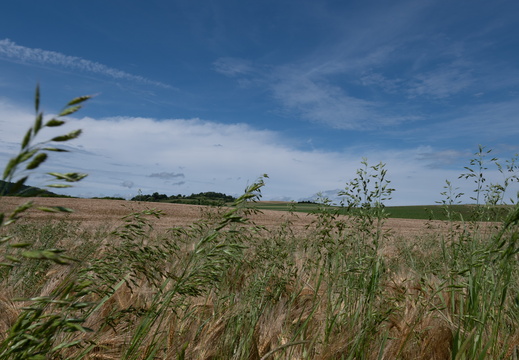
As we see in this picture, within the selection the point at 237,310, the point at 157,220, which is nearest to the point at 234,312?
the point at 237,310

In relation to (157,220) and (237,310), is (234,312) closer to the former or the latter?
(237,310)

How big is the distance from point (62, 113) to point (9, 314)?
6.88 ft

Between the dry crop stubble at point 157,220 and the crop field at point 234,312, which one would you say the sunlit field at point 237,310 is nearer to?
the crop field at point 234,312

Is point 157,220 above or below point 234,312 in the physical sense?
below

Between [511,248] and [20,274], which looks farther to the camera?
[20,274]

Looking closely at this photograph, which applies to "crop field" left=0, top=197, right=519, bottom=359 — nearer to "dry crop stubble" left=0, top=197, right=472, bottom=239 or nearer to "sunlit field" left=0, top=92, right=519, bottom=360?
"sunlit field" left=0, top=92, right=519, bottom=360

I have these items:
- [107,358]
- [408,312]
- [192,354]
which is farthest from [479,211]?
[107,358]

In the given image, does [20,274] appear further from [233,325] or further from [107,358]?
[233,325]

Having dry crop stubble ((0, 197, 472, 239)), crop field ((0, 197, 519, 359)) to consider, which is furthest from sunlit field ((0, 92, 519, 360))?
dry crop stubble ((0, 197, 472, 239))

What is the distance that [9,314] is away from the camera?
8.65 ft

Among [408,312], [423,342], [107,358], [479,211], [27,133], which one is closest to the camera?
[27,133]

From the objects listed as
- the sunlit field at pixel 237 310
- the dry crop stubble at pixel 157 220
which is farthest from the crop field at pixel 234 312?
the dry crop stubble at pixel 157 220

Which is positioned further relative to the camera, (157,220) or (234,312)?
(157,220)

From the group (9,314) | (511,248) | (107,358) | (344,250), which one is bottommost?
(107,358)
